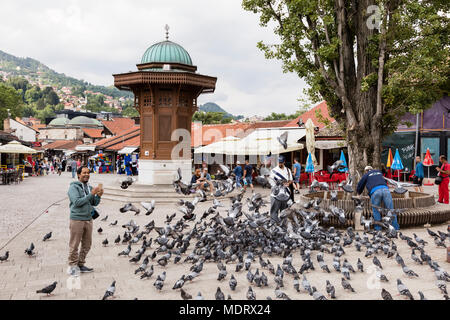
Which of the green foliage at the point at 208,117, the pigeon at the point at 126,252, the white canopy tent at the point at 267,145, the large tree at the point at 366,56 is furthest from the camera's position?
the green foliage at the point at 208,117

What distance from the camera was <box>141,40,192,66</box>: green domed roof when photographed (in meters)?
18.7

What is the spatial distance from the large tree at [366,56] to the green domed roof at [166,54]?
7.61 metres

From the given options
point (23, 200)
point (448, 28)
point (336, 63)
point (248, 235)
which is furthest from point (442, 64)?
point (23, 200)

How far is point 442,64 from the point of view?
10859mm

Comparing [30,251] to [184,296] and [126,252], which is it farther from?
[184,296]

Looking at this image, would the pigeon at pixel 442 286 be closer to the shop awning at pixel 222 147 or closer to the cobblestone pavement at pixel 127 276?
the cobblestone pavement at pixel 127 276

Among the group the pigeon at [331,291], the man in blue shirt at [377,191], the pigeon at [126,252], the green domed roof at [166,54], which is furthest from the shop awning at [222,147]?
the pigeon at [331,291]

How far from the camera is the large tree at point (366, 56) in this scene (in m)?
10.7

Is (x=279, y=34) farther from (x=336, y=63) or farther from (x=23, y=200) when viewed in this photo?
(x=23, y=200)

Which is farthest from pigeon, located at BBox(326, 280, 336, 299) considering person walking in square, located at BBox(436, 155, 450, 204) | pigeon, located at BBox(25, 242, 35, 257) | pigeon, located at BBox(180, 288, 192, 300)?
person walking in square, located at BBox(436, 155, 450, 204)

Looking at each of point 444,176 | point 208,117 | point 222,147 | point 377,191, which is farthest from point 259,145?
point 208,117

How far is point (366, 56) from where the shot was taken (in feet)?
37.4

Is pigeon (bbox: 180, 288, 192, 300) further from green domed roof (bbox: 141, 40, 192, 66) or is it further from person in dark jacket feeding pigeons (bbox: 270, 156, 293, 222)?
green domed roof (bbox: 141, 40, 192, 66)

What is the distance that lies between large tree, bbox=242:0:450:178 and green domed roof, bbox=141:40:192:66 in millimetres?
7612
